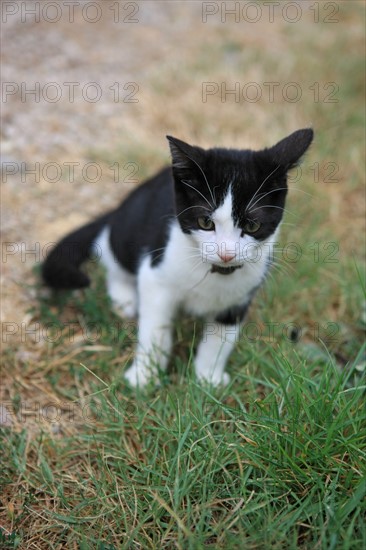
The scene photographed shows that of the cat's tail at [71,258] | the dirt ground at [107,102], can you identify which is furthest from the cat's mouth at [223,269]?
the dirt ground at [107,102]

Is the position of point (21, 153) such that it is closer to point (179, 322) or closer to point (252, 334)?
point (179, 322)

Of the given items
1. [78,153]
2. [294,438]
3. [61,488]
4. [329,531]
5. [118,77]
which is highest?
[118,77]

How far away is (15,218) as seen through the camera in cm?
330

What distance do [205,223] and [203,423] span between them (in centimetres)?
69

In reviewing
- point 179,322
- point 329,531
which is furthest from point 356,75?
point 329,531

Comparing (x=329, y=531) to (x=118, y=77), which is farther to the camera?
(x=118, y=77)

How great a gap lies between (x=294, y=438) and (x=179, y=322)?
99cm

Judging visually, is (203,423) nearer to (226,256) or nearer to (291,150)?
(226,256)

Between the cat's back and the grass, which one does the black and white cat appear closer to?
the cat's back

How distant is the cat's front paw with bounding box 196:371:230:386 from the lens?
236 cm

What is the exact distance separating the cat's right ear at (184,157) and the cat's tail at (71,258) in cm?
88

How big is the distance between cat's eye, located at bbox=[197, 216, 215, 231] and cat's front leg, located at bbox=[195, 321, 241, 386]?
541mm

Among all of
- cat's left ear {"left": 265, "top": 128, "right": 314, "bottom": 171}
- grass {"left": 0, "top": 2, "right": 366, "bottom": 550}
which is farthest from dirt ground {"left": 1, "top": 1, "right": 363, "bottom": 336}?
cat's left ear {"left": 265, "top": 128, "right": 314, "bottom": 171}

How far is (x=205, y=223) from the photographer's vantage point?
2174 mm
